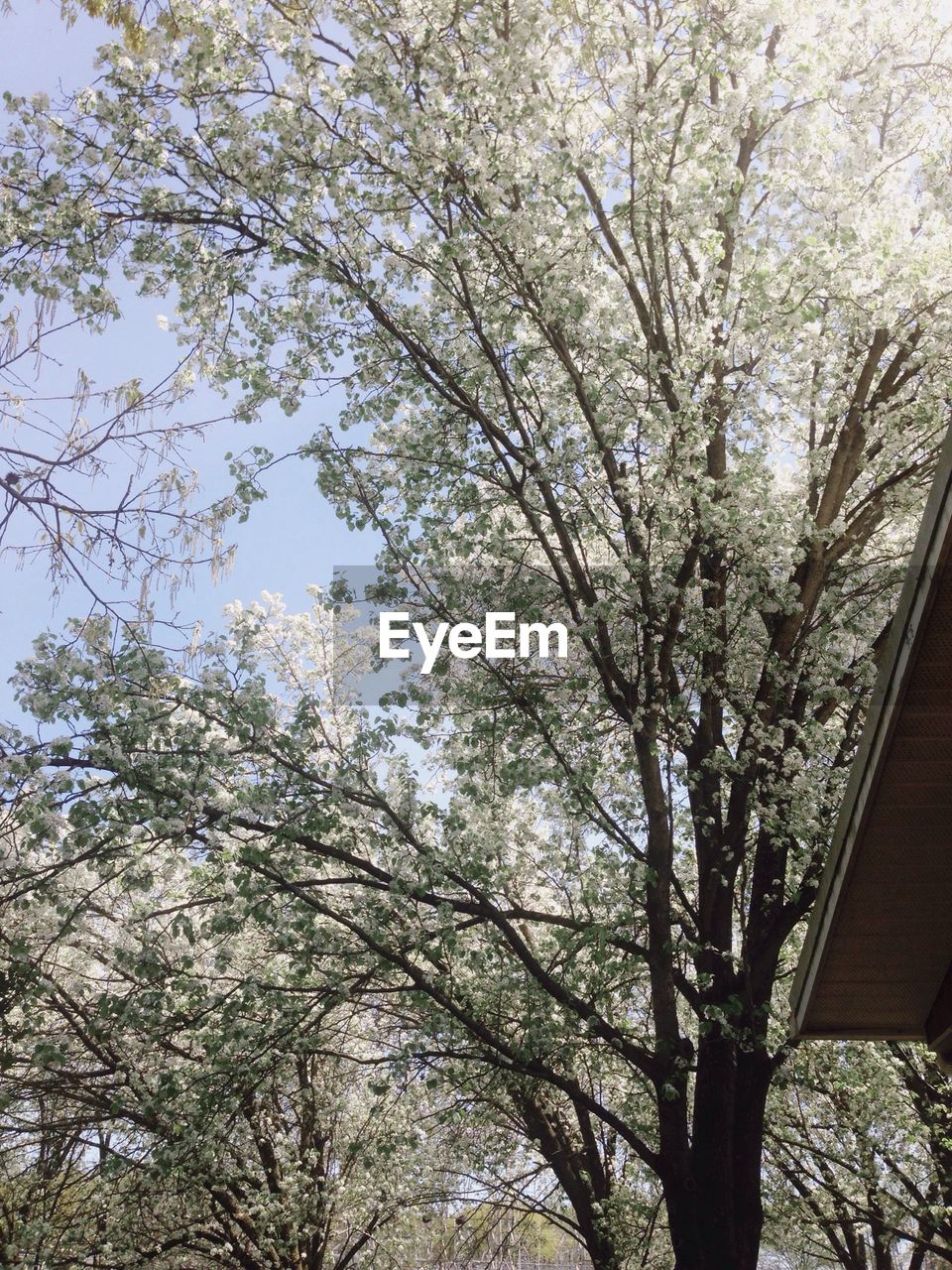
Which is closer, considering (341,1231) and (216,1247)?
(216,1247)

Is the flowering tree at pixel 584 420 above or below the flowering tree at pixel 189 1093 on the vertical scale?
above

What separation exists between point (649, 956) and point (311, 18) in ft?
25.2

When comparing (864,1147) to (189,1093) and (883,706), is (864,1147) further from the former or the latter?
(883,706)

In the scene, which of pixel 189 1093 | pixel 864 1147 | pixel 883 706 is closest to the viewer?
pixel 883 706

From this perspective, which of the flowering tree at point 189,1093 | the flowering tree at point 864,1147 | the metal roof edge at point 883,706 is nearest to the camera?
the metal roof edge at point 883,706

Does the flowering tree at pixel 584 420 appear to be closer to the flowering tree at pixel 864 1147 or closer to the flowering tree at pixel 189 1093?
the flowering tree at pixel 189 1093

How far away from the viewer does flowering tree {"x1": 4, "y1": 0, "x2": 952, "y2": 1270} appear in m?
7.95

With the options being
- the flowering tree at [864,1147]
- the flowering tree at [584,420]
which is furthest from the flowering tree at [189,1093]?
the flowering tree at [864,1147]

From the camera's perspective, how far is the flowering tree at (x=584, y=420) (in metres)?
7.95

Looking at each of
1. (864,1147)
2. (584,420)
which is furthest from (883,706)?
(864,1147)

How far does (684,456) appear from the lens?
27.7 ft

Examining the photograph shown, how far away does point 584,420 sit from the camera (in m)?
9.67

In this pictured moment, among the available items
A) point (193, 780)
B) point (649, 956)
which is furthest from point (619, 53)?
point (649, 956)

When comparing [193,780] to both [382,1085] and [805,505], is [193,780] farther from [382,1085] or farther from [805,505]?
[805,505]
